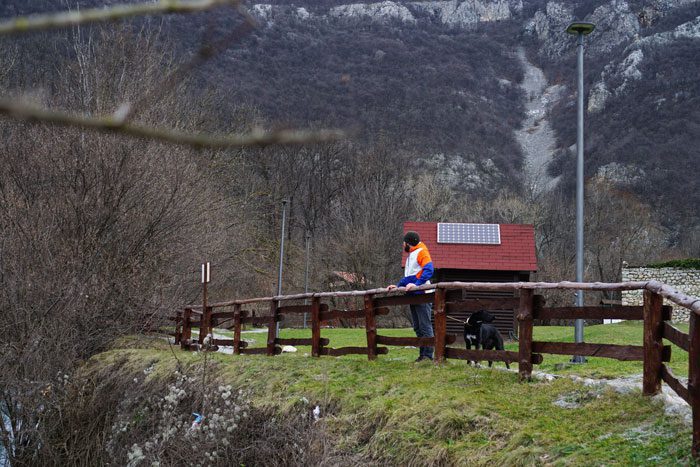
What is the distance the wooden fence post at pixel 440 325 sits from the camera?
9078 mm

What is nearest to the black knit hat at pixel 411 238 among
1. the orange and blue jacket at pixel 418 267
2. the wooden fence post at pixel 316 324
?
the orange and blue jacket at pixel 418 267

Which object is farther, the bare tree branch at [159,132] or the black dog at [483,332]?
the black dog at [483,332]

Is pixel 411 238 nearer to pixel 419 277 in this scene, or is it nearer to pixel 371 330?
pixel 419 277

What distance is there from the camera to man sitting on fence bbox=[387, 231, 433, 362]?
9.97 metres

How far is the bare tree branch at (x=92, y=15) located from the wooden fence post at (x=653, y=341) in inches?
213

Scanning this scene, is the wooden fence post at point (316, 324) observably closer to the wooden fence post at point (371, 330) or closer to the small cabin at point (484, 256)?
the wooden fence post at point (371, 330)

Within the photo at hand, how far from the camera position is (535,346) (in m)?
7.91

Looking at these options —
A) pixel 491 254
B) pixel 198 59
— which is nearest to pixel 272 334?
pixel 198 59

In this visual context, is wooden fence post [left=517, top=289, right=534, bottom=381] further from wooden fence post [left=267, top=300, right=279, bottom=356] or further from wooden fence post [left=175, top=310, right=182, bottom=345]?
wooden fence post [left=175, top=310, right=182, bottom=345]

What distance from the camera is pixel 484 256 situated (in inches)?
981

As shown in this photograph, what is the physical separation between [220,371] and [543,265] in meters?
37.8

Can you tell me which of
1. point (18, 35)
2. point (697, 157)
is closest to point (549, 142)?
point (697, 157)

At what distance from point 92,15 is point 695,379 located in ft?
14.6

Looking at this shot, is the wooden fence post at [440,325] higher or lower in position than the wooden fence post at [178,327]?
higher
